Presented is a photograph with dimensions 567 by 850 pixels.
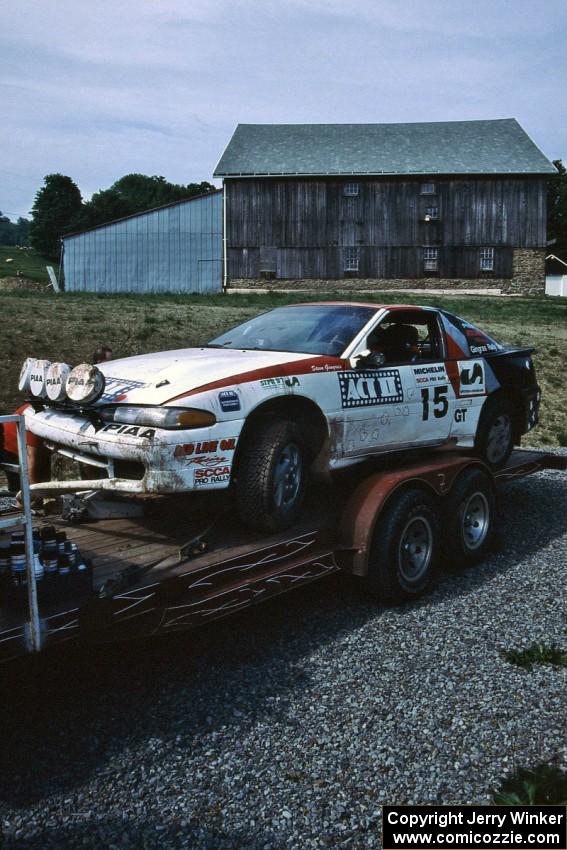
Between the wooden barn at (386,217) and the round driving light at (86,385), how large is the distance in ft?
119

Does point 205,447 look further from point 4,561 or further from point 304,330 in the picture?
point 304,330

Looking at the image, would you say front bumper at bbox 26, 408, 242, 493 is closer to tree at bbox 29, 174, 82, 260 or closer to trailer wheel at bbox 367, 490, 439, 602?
trailer wheel at bbox 367, 490, 439, 602

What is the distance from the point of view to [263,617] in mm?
5332

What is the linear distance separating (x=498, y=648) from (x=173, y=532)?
2193 millimetres

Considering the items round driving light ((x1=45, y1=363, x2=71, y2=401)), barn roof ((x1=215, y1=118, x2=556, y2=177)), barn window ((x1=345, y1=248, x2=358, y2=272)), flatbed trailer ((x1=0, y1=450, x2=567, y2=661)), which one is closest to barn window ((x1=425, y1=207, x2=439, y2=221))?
barn roof ((x1=215, y1=118, x2=556, y2=177))

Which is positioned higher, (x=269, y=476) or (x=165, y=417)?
(x=165, y=417)

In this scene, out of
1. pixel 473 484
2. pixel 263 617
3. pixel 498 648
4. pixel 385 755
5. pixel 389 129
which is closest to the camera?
pixel 385 755

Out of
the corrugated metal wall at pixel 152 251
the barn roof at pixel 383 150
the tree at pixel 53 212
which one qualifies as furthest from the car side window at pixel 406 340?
the tree at pixel 53 212

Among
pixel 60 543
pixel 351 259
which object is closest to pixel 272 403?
pixel 60 543

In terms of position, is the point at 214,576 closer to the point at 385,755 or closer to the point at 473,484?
the point at 385,755

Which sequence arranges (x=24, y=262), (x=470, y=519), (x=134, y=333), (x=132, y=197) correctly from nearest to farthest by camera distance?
(x=470, y=519) → (x=134, y=333) → (x=24, y=262) → (x=132, y=197)

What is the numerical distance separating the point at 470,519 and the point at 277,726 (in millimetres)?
3016

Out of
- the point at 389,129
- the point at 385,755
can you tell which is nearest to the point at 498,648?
the point at 385,755

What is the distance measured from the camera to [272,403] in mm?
5059
